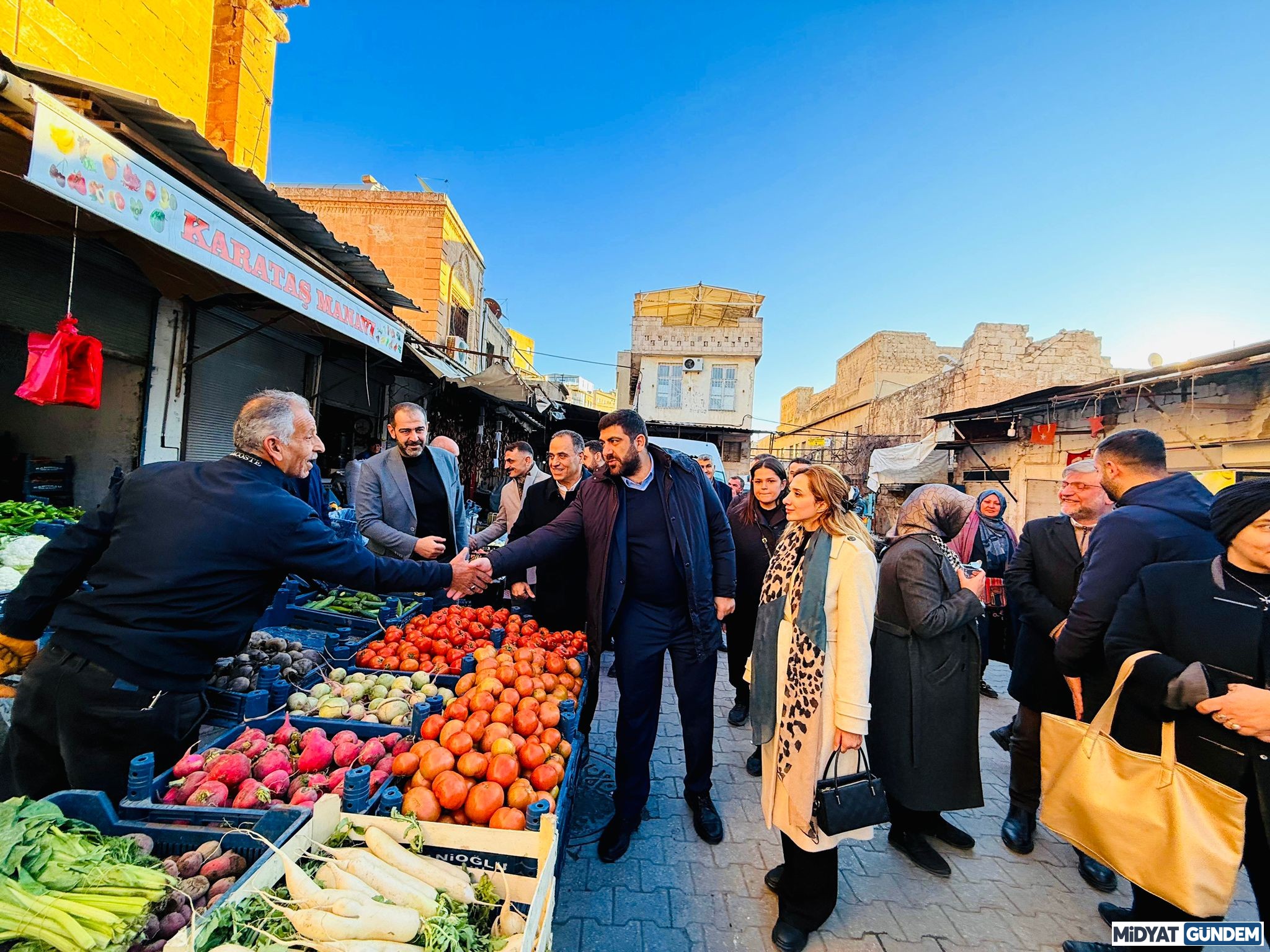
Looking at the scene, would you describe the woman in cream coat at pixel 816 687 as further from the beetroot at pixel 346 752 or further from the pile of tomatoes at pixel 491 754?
the beetroot at pixel 346 752

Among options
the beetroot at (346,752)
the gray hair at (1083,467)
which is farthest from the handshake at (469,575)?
the gray hair at (1083,467)

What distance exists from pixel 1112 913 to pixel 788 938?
1.63 m

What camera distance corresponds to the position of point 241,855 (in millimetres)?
1480

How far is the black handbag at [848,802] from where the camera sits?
6.86ft

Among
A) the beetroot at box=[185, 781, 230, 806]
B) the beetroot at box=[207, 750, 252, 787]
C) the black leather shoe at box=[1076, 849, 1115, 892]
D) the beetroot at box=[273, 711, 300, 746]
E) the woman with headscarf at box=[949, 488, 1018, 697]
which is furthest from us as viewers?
the woman with headscarf at box=[949, 488, 1018, 697]

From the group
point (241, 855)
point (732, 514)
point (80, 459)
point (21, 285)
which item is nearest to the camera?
point (241, 855)

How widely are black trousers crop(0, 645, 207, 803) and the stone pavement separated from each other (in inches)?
72.2

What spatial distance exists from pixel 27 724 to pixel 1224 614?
439 centimetres

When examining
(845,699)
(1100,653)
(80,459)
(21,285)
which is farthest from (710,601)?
(80,459)

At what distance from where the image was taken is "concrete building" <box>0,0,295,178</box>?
4352mm

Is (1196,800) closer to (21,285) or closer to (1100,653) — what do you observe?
(1100,653)

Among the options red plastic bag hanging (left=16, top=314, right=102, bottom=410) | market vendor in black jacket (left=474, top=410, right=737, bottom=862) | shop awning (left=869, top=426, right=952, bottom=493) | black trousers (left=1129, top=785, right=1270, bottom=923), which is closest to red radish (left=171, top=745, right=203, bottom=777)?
market vendor in black jacket (left=474, top=410, right=737, bottom=862)

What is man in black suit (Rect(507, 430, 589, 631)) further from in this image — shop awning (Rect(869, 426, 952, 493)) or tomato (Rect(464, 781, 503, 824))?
shop awning (Rect(869, 426, 952, 493))

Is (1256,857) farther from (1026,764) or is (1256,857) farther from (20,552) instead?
(20,552)
